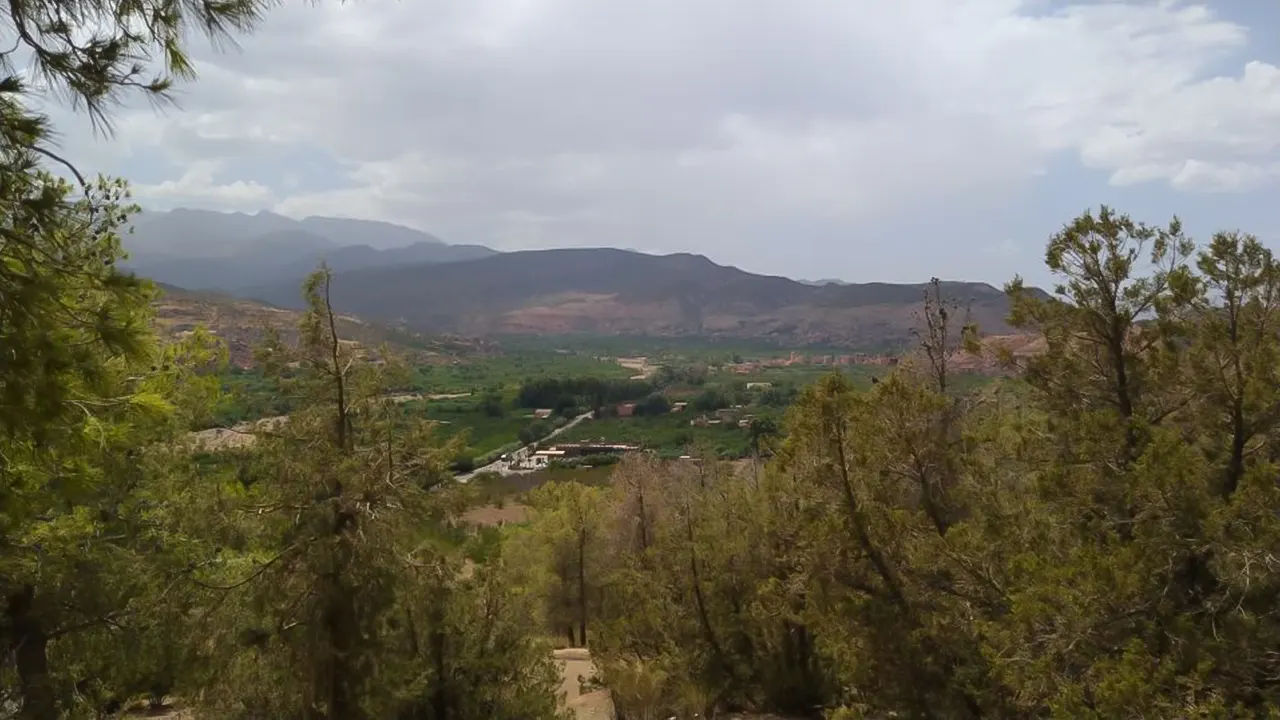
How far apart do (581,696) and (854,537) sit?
33.8ft

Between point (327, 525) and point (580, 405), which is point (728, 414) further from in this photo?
point (327, 525)

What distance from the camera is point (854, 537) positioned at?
875 centimetres

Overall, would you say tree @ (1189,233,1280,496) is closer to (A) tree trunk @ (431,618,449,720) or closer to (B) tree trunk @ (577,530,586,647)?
(A) tree trunk @ (431,618,449,720)

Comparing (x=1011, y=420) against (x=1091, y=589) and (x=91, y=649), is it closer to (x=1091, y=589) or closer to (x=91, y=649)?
(x=1091, y=589)

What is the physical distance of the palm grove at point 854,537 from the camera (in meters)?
6.41

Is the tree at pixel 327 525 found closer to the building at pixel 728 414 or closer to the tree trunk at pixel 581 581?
the tree trunk at pixel 581 581

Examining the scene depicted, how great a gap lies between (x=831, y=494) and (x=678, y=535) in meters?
5.47

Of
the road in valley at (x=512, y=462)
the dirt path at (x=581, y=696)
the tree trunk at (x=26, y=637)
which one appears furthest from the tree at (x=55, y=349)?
the road in valley at (x=512, y=462)

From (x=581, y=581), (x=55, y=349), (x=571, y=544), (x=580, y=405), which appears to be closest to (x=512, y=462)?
(x=580, y=405)

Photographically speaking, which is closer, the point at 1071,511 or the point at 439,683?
the point at 1071,511

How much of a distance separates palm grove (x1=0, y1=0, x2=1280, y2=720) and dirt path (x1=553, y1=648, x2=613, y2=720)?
459cm

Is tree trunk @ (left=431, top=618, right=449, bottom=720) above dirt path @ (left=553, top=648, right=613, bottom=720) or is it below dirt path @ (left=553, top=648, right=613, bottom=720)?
above

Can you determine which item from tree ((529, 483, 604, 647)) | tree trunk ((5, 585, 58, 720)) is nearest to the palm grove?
tree trunk ((5, 585, 58, 720))

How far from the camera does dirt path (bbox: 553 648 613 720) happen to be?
15.0 metres
